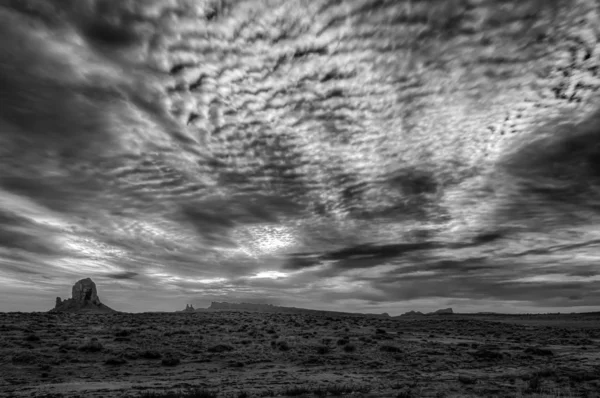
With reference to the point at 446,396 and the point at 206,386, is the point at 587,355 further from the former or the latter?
the point at 206,386

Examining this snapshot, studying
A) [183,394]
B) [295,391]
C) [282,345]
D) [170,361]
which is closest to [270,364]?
[282,345]

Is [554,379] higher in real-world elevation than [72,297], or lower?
lower

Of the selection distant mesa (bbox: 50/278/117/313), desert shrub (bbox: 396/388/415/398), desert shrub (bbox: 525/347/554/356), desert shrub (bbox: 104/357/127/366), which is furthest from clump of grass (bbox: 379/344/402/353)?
distant mesa (bbox: 50/278/117/313)

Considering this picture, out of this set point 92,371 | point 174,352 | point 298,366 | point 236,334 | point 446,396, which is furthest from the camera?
point 236,334

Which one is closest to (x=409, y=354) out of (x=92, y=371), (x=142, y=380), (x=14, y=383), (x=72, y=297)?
(x=142, y=380)

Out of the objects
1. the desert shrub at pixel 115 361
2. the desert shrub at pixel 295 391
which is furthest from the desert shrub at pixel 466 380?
the desert shrub at pixel 115 361

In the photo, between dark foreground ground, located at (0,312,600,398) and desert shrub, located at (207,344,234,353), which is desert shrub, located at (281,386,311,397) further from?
desert shrub, located at (207,344,234,353)

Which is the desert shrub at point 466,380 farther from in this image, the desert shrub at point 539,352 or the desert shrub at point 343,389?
the desert shrub at point 539,352

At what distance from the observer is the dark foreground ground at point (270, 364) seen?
16516 mm

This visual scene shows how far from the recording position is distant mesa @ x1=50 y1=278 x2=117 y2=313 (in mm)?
123062

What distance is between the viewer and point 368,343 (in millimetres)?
32844

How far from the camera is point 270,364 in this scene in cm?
2436

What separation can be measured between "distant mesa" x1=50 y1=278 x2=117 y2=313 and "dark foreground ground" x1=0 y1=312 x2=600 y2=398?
102 metres

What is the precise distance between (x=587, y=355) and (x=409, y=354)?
14.4 metres
